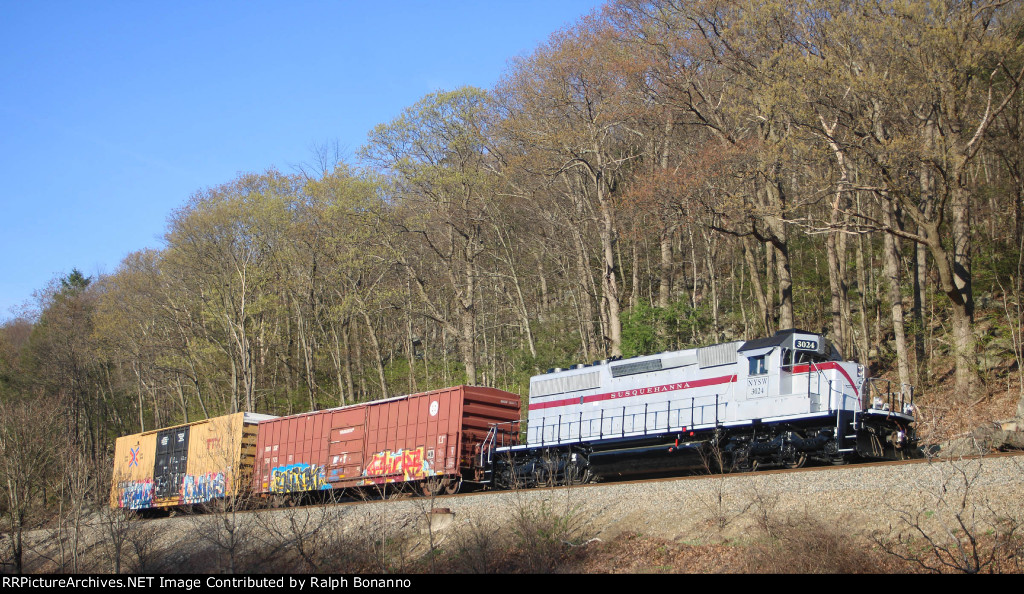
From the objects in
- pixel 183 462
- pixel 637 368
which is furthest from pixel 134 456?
pixel 637 368

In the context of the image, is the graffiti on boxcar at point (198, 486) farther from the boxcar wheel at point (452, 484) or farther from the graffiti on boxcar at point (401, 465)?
the boxcar wheel at point (452, 484)

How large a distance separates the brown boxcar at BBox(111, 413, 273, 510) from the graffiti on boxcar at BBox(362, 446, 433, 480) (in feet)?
13.7

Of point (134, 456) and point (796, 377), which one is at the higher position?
point (796, 377)

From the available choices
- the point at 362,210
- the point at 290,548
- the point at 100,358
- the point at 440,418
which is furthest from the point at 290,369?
the point at 290,548

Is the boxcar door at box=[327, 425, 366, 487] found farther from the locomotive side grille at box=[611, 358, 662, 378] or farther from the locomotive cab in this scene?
the locomotive cab

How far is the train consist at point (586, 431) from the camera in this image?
16219mm

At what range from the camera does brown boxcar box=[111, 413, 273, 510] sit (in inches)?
950

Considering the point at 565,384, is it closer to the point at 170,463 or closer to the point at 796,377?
the point at 796,377

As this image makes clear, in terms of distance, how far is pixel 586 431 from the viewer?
1962 centimetres

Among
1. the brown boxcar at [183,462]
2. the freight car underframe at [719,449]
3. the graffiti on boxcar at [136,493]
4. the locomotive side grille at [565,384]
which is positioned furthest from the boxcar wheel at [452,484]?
the graffiti on boxcar at [136,493]

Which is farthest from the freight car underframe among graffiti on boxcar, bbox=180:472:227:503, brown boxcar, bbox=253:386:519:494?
graffiti on boxcar, bbox=180:472:227:503

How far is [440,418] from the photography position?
69.0ft

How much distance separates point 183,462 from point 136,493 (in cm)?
351
